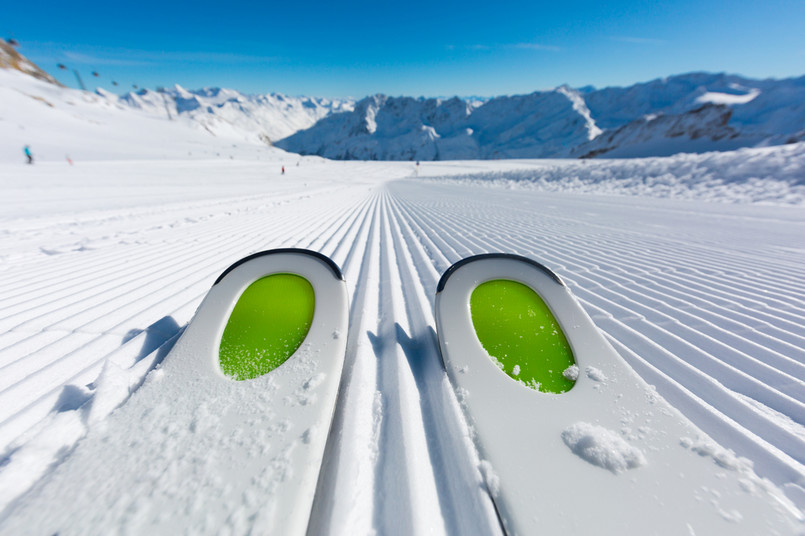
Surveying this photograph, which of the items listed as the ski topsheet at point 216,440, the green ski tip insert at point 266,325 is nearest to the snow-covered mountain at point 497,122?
the green ski tip insert at point 266,325

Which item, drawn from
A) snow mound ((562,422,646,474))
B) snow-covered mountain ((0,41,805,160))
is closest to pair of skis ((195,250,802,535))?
snow mound ((562,422,646,474))

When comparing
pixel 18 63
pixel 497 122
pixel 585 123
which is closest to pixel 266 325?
pixel 18 63

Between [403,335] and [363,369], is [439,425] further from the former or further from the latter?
[403,335]

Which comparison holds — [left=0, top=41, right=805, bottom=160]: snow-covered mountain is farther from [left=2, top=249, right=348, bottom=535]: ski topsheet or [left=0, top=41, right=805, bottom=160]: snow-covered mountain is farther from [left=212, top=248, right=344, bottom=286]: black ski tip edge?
[left=2, top=249, right=348, bottom=535]: ski topsheet

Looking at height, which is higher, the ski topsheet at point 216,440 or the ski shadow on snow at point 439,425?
the ski topsheet at point 216,440

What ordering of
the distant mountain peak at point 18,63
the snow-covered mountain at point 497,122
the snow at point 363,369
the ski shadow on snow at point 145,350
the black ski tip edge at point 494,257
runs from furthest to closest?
the distant mountain peak at point 18,63 → the snow-covered mountain at point 497,122 → the black ski tip edge at point 494,257 → the ski shadow on snow at point 145,350 → the snow at point 363,369

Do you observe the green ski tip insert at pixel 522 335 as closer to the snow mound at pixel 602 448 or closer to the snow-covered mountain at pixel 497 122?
the snow mound at pixel 602 448

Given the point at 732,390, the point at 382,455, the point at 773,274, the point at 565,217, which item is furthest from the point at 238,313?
the point at 565,217

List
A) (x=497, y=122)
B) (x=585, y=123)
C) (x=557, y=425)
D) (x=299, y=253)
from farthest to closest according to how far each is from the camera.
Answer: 1. (x=497, y=122)
2. (x=585, y=123)
3. (x=299, y=253)
4. (x=557, y=425)
